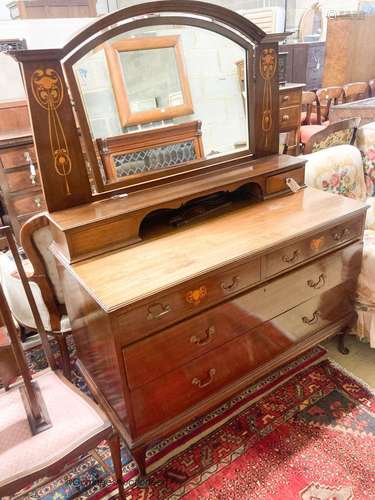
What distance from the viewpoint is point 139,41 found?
1.31m

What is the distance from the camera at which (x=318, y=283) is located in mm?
1524

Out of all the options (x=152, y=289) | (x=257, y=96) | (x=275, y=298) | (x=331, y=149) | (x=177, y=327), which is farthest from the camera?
(x=331, y=149)

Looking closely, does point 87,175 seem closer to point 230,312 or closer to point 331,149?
point 230,312

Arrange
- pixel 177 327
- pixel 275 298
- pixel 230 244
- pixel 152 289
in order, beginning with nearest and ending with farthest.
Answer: pixel 152 289 < pixel 177 327 < pixel 230 244 < pixel 275 298

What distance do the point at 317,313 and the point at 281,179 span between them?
0.59m

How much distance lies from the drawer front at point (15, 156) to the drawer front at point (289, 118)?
1.81 meters

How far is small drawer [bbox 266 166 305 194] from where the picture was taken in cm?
156

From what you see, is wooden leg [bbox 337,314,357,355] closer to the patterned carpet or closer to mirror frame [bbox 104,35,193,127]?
the patterned carpet

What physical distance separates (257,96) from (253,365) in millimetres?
1087

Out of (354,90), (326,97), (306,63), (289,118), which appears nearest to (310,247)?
(289,118)

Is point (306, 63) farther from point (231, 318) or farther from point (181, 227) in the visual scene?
point (231, 318)

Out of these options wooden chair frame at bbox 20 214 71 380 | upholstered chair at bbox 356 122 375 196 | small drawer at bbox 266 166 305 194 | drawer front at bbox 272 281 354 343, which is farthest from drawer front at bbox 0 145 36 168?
upholstered chair at bbox 356 122 375 196

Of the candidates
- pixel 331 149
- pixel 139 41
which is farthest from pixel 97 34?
pixel 331 149

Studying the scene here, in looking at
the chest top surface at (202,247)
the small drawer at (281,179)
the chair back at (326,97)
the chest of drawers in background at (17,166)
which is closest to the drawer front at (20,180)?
the chest of drawers in background at (17,166)
